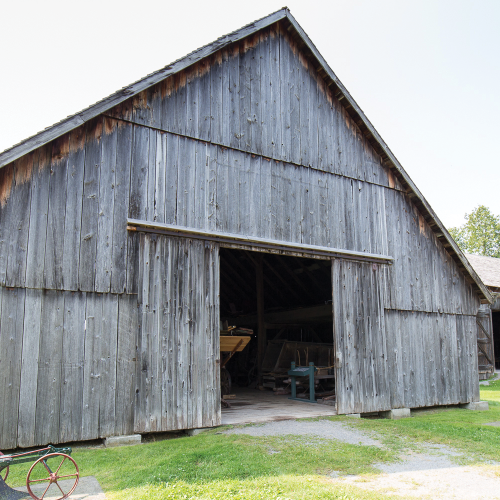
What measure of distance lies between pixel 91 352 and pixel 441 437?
18.9 feet

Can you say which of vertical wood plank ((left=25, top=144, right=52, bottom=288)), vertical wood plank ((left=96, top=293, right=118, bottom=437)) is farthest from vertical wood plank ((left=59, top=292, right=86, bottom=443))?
vertical wood plank ((left=25, top=144, right=52, bottom=288))

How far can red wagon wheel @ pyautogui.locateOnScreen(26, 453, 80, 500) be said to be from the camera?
489cm

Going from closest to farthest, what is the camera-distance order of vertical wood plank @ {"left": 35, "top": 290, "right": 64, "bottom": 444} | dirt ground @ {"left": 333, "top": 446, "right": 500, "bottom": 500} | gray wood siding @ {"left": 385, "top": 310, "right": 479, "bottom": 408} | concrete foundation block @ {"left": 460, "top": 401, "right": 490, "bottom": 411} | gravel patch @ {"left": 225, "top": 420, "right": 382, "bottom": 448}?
1. dirt ground @ {"left": 333, "top": 446, "right": 500, "bottom": 500}
2. vertical wood plank @ {"left": 35, "top": 290, "right": 64, "bottom": 444}
3. gravel patch @ {"left": 225, "top": 420, "right": 382, "bottom": 448}
4. gray wood siding @ {"left": 385, "top": 310, "right": 479, "bottom": 408}
5. concrete foundation block @ {"left": 460, "top": 401, "right": 490, "bottom": 411}

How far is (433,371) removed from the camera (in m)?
11.2

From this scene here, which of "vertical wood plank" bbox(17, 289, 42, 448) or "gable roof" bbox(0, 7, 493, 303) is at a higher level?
"gable roof" bbox(0, 7, 493, 303)

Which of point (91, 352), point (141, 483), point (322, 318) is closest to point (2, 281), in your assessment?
point (91, 352)

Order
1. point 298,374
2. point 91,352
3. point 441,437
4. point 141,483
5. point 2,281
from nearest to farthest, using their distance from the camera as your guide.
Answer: point 141,483, point 2,281, point 91,352, point 441,437, point 298,374

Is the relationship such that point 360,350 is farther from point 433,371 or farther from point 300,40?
point 300,40

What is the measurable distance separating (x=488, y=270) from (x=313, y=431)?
1896 centimetres

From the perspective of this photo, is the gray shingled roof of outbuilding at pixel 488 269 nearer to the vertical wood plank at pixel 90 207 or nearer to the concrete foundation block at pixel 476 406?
the concrete foundation block at pixel 476 406

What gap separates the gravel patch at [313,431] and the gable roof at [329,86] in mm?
5189

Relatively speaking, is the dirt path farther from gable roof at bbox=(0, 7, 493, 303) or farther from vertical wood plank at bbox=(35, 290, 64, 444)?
gable roof at bbox=(0, 7, 493, 303)

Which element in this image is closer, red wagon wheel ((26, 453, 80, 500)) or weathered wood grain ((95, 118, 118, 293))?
red wagon wheel ((26, 453, 80, 500))

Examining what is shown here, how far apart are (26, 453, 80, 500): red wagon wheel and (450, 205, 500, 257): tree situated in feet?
176
